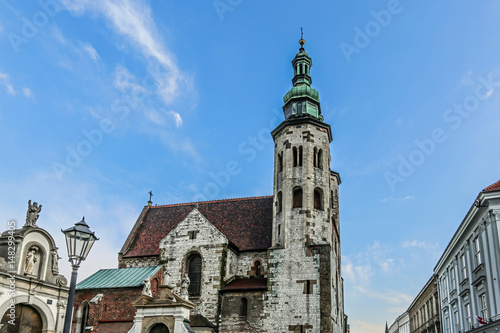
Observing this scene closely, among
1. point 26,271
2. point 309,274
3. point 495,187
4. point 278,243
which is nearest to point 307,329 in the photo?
point 309,274

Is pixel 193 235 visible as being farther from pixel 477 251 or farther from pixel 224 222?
pixel 477 251

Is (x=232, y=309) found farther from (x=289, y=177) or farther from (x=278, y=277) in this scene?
(x=289, y=177)

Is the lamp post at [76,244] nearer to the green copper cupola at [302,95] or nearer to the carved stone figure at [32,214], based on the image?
the carved stone figure at [32,214]

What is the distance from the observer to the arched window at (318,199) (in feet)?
105

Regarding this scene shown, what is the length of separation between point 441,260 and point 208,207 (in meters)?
18.8

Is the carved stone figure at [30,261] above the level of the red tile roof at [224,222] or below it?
below

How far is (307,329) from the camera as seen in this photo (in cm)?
2753

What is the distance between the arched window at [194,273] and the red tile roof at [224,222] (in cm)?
315

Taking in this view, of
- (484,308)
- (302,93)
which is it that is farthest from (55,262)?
(302,93)

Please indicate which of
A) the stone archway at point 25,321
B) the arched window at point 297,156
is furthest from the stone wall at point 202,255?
the stone archway at point 25,321

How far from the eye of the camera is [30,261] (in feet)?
64.6

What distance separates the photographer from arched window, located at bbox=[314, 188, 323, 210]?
105 ft

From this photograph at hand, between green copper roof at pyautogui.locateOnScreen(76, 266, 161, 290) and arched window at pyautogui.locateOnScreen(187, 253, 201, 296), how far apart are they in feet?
7.40

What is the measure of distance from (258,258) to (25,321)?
54.1ft
